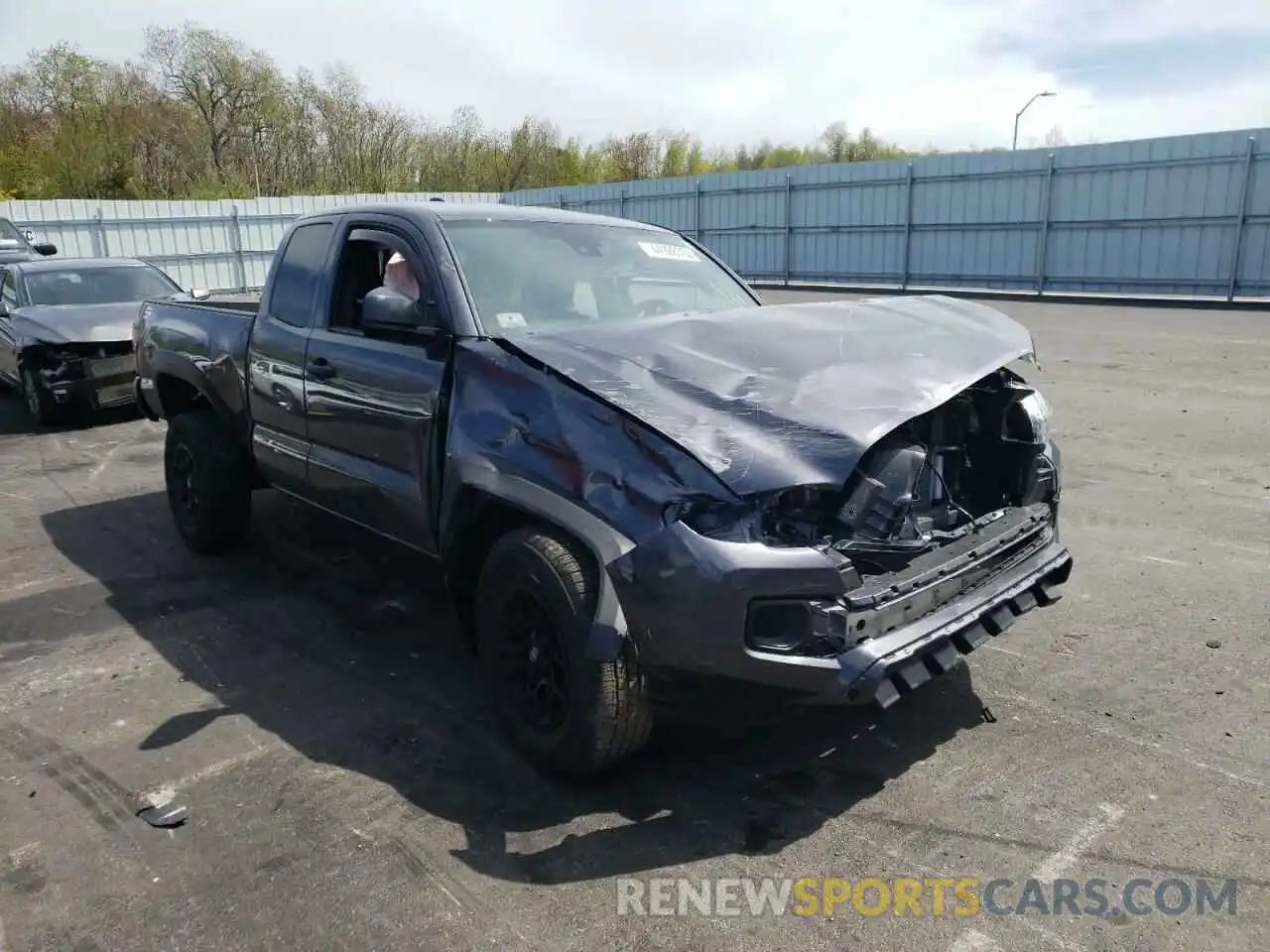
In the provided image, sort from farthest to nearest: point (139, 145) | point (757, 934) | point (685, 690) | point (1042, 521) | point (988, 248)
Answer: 1. point (139, 145)
2. point (988, 248)
3. point (1042, 521)
4. point (685, 690)
5. point (757, 934)

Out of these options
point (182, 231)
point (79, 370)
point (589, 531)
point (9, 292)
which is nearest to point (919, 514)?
point (589, 531)

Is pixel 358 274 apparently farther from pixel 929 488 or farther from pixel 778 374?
pixel 929 488

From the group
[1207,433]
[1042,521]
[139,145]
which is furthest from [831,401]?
[139,145]

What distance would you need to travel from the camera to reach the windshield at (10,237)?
1556cm

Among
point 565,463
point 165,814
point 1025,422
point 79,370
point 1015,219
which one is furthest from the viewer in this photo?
point 1015,219

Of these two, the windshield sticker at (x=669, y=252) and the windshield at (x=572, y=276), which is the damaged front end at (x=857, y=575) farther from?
the windshield sticker at (x=669, y=252)

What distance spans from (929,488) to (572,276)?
176cm

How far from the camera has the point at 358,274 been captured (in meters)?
4.51

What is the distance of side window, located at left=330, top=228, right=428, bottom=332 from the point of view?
4352mm

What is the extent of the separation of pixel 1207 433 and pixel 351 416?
720 centimetres

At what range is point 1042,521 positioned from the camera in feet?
12.3

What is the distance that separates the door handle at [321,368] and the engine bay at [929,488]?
93.1 inches

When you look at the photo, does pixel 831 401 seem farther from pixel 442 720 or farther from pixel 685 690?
pixel 442 720

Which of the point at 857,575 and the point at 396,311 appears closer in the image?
the point at 857,575
